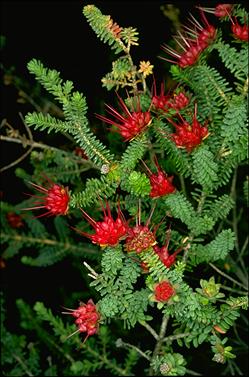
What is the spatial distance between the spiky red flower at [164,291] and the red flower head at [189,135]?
35cm

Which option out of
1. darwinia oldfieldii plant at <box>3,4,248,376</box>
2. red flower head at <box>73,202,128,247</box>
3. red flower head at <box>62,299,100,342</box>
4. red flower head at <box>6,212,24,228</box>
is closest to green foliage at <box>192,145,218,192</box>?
darwinia oldfieldii plant at <box>3,4,248,376</box>

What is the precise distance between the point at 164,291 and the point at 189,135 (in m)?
0.38

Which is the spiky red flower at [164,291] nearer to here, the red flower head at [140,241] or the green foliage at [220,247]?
the red flower head at [140,241]

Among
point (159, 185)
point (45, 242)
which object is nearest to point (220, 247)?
point (159, 185)

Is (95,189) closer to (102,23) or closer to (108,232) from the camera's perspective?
(108,232)

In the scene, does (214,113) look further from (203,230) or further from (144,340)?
(144,340)

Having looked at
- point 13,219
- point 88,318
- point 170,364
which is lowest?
point 13,219

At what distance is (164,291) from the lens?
1.27m

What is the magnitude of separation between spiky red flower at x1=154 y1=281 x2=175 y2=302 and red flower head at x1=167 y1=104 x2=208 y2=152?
346mm

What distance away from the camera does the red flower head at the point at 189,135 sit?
1409mm

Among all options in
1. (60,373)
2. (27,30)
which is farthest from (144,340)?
(27,30)

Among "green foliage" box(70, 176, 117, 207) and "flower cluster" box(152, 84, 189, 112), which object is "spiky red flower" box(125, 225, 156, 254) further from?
"flower cluster" box(152, 84, 189, 112)

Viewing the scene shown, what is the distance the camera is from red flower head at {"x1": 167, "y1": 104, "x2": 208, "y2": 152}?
1409 mm

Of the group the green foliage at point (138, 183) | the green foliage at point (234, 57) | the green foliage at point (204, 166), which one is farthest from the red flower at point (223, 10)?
the green foliage at point (138, 183)
